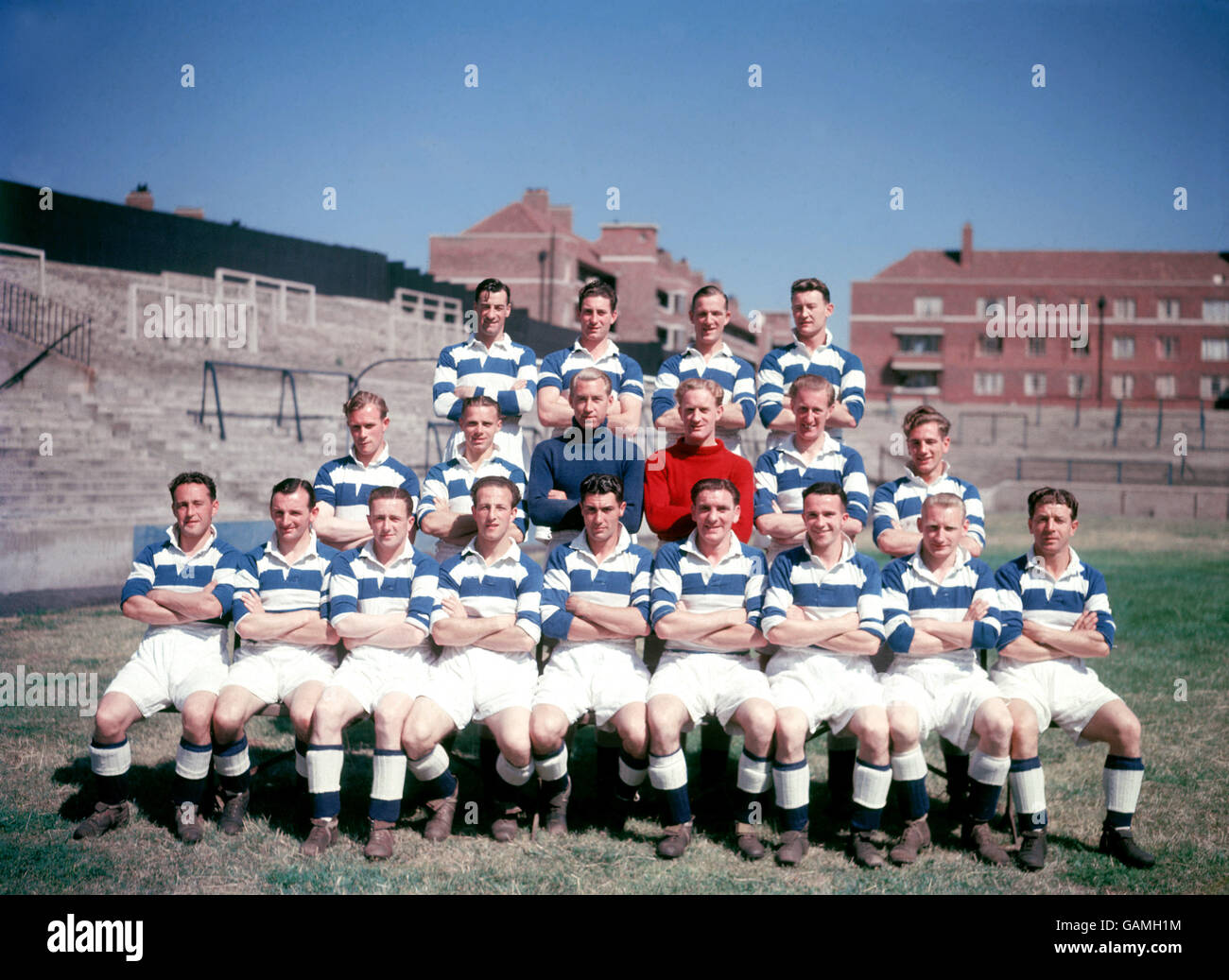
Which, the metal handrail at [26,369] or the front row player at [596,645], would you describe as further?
the metal handrail at [26,369]

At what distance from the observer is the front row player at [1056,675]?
3963 millimetres

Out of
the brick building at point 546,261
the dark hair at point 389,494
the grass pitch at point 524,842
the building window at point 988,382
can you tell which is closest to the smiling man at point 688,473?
the dark hair at point 389,494

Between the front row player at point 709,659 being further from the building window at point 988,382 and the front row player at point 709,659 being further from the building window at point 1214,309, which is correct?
the building window at point 1214,309

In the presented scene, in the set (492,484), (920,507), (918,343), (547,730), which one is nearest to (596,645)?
(547,730)

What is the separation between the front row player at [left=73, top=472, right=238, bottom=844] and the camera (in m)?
4.14

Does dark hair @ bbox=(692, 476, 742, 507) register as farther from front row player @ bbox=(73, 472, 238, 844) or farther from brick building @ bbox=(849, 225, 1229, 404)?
brick building @ bbox=(849, 225, 1229, 404)

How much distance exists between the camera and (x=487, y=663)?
4258 mm

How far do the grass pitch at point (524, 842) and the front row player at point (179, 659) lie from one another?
19 centimetres

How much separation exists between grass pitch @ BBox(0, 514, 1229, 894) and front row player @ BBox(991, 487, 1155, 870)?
0.74ft

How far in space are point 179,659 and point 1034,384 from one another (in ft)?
184

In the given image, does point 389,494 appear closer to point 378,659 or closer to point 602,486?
point 378,659
